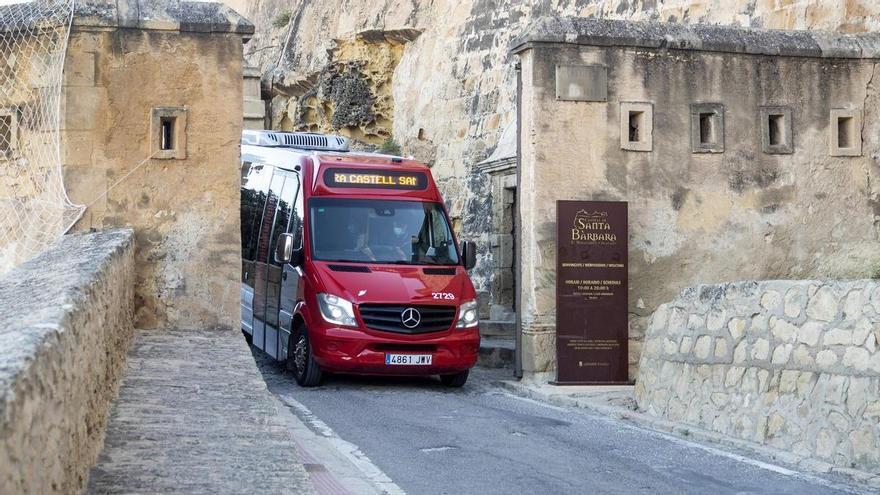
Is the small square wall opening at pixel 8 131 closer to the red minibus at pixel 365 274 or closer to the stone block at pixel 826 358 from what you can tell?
the red minibus at pixel 365 274

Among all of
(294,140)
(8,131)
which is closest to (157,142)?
(8,131)

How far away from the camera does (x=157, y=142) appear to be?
1003 centimetres

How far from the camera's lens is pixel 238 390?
643cm

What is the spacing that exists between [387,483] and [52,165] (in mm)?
4448

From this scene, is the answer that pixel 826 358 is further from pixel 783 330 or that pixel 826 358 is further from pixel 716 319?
pixel 716 319

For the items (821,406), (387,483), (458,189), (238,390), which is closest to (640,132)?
(821,406)

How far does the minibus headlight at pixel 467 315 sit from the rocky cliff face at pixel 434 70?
6.55 metres

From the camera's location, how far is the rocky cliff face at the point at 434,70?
2025 centimetres

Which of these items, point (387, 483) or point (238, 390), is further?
point (387, 483)

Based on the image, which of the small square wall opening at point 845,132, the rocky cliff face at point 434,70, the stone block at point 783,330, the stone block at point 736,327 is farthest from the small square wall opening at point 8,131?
the rocky cliff face at point 434,70

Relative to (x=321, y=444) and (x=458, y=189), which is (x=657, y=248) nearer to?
(x=321, y=444)

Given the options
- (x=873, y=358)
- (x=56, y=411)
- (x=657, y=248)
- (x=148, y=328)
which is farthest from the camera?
(x=657, y=248)

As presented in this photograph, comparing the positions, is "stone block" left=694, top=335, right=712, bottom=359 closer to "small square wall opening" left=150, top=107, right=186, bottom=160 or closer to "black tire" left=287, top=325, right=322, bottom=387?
"black tire" left=287, top=325, right=322, bottom=387

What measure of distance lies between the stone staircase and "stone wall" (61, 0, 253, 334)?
6299 mm
